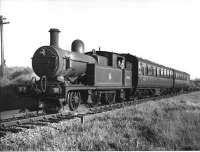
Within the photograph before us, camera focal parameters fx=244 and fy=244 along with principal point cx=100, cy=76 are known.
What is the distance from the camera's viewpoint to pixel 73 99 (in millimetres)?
9914

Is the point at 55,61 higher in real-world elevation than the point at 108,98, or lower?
higher

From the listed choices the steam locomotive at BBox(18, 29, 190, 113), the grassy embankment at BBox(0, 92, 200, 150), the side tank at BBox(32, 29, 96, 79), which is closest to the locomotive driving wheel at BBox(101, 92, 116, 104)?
the steam locomotive at BBox(18, 29, 190, 113)

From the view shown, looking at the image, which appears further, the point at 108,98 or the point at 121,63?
the point at 121,63

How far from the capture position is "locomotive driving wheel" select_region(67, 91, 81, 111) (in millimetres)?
9578

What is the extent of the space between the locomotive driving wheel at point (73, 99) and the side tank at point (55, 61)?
0.94 meters

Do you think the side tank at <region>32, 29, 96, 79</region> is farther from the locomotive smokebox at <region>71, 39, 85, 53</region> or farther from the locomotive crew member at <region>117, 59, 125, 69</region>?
the locomotive crew member at <region>117, 59, 125, 69</region>

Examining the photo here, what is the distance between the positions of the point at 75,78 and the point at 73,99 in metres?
1.41

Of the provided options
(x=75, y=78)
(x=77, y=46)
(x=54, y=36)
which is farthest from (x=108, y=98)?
(x=54, y=36)

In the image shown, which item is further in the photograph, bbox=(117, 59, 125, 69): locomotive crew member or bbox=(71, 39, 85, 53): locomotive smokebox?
bbox=(117, 59, 125, 69): locomotive crew member

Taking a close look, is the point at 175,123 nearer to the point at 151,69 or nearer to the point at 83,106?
the point at 83,106

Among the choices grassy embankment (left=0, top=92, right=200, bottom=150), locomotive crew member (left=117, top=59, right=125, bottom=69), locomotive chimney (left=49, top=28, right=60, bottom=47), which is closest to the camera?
grassy embankment (left=0, top=92, right=200, bottom=150)

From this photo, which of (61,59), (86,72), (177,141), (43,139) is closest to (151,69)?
(86,72)

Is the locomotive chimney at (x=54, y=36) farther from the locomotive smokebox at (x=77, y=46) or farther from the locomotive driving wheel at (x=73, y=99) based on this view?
the locomotive driving wheel at (x=73, y=99)

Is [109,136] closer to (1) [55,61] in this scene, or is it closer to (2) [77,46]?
(1) [55,61]
